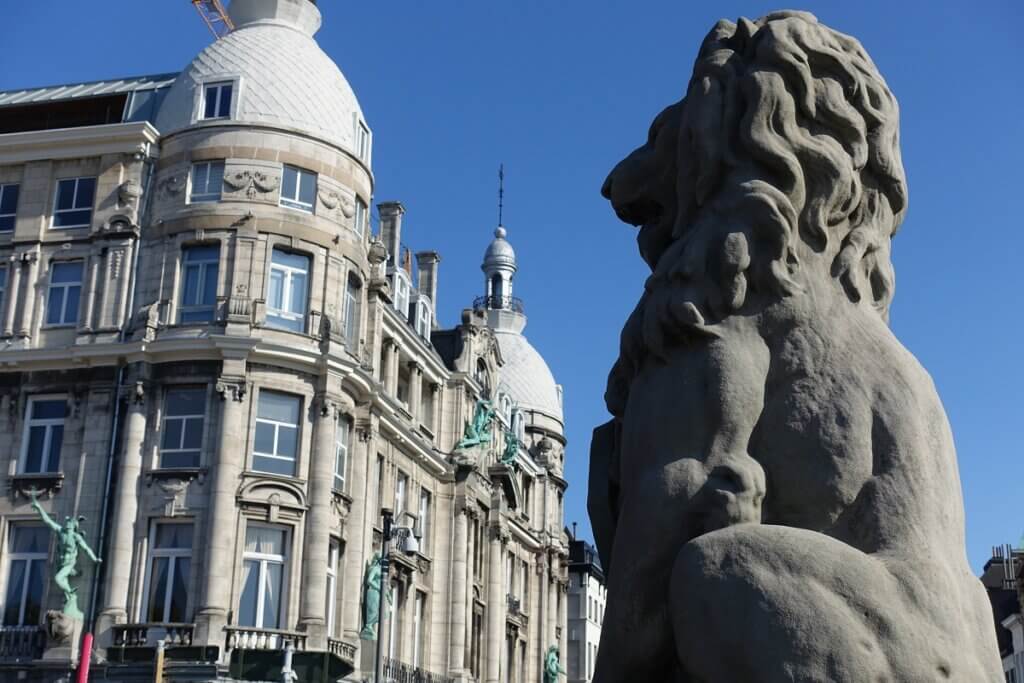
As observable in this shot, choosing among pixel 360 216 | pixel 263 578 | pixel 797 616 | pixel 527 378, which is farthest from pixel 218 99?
pixel 527 378

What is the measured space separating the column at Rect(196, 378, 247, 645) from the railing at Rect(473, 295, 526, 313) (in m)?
42.8

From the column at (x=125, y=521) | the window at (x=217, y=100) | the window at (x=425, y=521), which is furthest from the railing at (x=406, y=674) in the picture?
the window at (x=217, y=100)

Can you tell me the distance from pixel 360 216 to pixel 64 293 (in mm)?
7964

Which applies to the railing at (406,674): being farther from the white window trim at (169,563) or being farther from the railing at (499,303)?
the railing at (499,303)

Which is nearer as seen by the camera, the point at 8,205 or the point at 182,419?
the point at 182,419

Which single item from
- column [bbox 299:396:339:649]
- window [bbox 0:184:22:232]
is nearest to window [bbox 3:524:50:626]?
column [bbox 299:396:339:649]

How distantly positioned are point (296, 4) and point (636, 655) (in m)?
35.2

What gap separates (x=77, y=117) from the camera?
119 feet

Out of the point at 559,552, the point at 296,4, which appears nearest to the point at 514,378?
the point at 559,552

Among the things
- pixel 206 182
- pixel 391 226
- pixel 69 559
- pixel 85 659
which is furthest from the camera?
pixel 391 226

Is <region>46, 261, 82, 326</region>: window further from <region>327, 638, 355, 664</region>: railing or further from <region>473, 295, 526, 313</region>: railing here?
<region>473, 295, 526, 313</region>: railing

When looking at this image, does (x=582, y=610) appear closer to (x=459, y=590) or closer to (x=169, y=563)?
(x=459, y=590)

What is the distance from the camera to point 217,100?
33.1 meters

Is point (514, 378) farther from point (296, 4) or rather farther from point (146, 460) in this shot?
point (146, 460)
